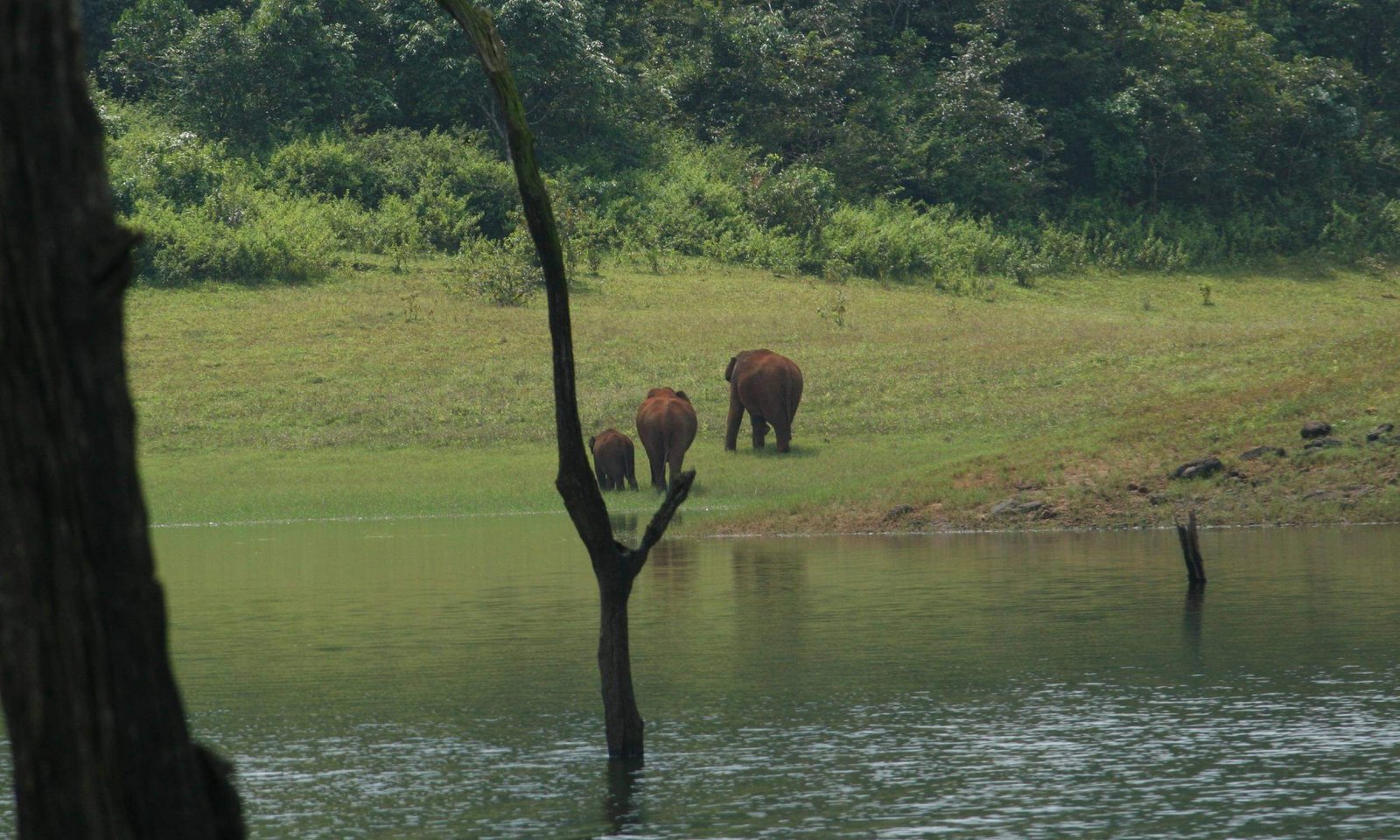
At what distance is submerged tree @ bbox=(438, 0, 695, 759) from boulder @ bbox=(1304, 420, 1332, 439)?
19942mm

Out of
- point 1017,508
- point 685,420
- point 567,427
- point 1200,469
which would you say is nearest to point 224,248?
point 685,420

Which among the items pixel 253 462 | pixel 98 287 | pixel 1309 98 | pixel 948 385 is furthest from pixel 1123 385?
pixel 98 287

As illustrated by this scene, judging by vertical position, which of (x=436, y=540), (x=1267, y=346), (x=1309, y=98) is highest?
(x=1309, y=98)

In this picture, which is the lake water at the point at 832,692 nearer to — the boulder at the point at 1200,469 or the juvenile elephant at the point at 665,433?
the boulder at the point at 1200,469

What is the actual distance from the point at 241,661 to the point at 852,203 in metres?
45.9

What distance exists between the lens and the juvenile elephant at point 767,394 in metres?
36.6

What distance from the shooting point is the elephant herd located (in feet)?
112

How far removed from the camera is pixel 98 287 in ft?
18.4

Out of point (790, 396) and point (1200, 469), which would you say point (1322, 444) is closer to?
point (1200, 469)

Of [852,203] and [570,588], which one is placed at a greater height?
[852,203]

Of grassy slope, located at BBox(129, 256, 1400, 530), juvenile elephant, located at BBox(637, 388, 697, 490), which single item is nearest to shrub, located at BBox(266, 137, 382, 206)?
grassy slope, located at BBox(129, 256, 1400, 530)

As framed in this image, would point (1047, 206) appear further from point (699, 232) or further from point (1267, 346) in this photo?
point (1267, 346)

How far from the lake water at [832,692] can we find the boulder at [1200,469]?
2286 mm

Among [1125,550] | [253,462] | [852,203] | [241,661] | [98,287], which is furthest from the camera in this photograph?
[852,203]
